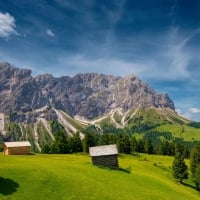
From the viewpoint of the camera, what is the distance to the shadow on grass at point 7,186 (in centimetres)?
4994

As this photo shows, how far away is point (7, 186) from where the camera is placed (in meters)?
51.9

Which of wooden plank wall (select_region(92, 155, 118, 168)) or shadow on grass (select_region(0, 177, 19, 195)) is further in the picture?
wooden plank wall (select_region(92, 155, 118, 168))

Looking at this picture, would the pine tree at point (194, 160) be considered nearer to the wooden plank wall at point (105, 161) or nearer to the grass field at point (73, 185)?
the wooden plank wall at point (105, 161)

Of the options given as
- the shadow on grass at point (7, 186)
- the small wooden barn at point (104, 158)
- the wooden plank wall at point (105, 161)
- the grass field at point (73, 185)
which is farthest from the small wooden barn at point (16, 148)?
the shadow on grass at point (7, 186)

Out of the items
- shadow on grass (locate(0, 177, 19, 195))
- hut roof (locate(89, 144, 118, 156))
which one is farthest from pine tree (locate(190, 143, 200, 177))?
shadow on grass (locate(0, 177, 19, 195))

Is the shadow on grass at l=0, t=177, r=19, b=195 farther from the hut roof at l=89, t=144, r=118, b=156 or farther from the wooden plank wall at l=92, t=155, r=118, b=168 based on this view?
the hut roof at l=89, t=144, r=118, b=156

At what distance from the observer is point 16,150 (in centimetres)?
10281

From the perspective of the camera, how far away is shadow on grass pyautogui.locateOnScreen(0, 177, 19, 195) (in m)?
49.9

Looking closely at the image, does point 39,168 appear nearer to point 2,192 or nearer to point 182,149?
point 2,192

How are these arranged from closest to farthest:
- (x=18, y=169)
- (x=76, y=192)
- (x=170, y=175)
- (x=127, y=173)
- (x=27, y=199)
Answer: (x=27, y=199)
(x=76, y=192)
(x=18, y=169)
(x=127, y=173)
(x=170, y=175)

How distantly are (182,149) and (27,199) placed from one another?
13972 centimetres

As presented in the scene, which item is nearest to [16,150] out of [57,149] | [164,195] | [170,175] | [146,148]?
[57,149]

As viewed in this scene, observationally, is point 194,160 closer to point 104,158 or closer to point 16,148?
point 104,158

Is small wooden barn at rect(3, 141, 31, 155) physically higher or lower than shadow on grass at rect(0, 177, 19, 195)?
higher
